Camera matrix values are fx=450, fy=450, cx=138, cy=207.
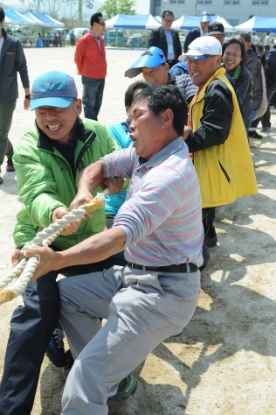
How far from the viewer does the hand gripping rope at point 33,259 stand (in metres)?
1.73

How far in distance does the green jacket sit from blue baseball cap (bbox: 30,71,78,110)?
0.22 m

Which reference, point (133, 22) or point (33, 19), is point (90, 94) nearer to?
point (133, 22)

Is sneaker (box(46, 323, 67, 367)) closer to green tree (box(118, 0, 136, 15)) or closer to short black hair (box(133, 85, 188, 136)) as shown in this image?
short black hair (box(133, 85, 188, 136))

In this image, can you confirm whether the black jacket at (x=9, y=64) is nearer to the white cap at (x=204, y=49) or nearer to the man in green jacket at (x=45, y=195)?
the white cap at (x=204, y=49)

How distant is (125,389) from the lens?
8.32 ft

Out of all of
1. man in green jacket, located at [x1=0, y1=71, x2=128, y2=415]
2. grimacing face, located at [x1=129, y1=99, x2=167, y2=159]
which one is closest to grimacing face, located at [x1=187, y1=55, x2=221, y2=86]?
man in green jacket, located at [x1=0, y1=71, x2=128, y2=415]

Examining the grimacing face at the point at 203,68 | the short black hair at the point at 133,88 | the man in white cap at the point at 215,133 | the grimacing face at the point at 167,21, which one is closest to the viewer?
the short black hair at the point at 133,88

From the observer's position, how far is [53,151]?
271 cm

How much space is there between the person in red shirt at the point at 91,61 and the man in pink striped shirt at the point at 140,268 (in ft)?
19.5

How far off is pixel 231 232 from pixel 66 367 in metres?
2.77

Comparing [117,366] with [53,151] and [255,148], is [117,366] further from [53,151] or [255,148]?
[255,148]

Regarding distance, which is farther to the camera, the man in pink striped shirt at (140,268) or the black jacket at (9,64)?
the black jacket at (9,64)

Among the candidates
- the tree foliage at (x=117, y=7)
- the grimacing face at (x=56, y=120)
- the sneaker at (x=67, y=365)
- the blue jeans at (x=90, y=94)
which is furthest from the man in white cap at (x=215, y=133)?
the tree foliage at (x=117, y=7)

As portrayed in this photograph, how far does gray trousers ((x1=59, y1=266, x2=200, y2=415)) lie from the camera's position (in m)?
2.01
